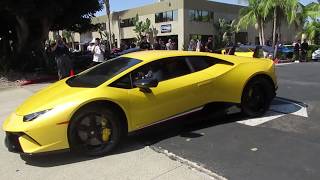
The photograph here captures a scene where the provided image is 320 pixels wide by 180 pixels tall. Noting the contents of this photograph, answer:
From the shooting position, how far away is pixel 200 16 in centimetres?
5391

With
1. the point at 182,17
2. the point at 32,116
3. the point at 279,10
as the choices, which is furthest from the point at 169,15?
the point at 32,116

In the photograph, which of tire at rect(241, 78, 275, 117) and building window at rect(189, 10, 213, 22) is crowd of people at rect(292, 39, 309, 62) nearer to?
tire at rect(241, 78, 275, 117)

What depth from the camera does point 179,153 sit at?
566 centimetres

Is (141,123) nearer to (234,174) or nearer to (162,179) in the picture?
(162,179)

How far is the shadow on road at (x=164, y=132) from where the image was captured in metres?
5.80

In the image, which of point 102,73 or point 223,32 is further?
point 223,32

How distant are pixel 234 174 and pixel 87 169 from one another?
5.87 ft

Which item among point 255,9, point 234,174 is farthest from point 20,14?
point 255,9

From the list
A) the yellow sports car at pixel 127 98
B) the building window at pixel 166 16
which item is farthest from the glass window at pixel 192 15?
the yellow sports car at pixel 127 98

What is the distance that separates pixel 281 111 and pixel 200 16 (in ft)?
155

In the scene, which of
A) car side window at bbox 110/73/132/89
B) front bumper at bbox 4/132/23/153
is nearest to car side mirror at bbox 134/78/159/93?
car side window at bbox 110/73/132/89

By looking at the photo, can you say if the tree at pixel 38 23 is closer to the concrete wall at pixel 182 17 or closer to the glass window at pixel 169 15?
the concrete wall at pixel 182 17

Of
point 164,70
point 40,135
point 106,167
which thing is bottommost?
point 106,167

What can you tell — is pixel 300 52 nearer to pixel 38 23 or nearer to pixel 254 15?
pixel 254 15
